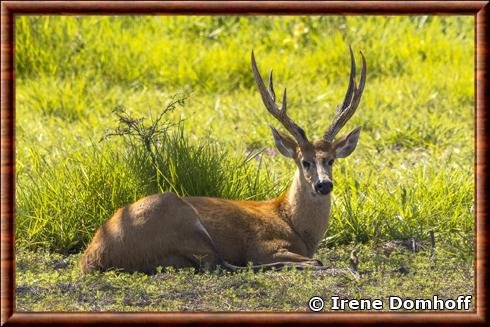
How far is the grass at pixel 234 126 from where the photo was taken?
281 inches

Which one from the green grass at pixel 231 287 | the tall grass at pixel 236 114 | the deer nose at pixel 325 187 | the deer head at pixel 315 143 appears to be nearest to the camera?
the green grass at pixel 231 287

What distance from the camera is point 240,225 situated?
6.70 m

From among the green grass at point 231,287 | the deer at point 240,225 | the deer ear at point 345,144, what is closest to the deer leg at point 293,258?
the deer at point 240,225

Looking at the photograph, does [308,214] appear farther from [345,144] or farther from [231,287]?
[231,287]

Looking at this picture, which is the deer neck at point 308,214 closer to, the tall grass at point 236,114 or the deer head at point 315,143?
the deer head at point 315,143

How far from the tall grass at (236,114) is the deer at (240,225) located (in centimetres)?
42

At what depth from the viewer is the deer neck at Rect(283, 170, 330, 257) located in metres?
6.88

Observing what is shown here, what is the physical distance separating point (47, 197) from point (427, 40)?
5.87 metres

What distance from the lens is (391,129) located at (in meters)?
9.58

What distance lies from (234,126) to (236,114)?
395 mm

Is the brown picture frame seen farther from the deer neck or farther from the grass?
the deer neck

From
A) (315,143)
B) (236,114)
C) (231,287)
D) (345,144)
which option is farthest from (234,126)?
(231,287)

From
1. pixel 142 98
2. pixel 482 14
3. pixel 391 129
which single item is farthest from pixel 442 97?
pixel 482 14

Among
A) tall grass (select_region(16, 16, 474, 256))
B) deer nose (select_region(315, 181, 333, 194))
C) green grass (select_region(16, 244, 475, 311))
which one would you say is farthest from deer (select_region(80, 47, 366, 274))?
tall grass (select_region(16, 16, 474, 256))
